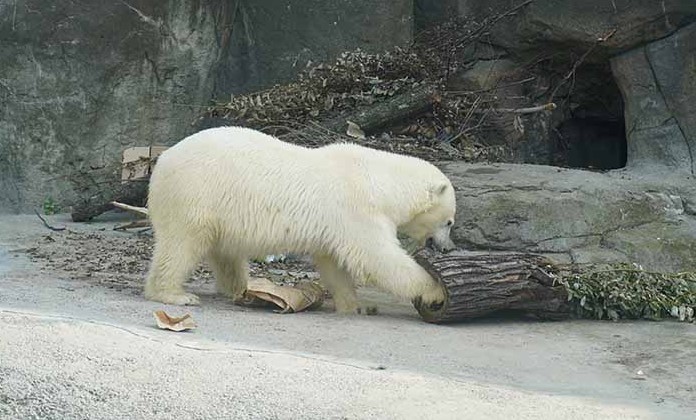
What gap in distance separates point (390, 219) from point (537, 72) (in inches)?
194

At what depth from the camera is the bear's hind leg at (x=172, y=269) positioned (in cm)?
626

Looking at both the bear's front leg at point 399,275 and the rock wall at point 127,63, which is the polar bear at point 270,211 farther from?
the rock wall at point 127,63

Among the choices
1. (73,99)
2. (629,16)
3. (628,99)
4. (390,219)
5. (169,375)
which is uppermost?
(629,16)

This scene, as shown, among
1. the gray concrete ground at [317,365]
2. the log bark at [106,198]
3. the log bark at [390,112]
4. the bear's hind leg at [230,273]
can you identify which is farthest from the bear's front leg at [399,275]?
the log bark at [106,198]

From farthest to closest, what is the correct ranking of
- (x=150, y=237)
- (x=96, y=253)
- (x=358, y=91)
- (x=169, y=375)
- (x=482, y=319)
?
(x=358, y=91) < (x=150, y=237) < (x=96, y=253) < (x=482, y=319) < (x=169, y=375)

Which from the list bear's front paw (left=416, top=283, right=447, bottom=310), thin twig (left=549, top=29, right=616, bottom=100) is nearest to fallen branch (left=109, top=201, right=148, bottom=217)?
bear's front paw (left=416, top=283, right=447, bottom=310)

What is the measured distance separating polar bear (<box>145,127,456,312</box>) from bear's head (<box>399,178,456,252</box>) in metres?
0.33

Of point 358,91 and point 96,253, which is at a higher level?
point 358,91

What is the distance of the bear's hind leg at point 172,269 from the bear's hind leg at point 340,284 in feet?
2.72

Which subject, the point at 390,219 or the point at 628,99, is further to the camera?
the point at 628,99

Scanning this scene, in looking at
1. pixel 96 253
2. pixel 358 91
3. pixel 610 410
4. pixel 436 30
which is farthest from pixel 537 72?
pixel 610 410

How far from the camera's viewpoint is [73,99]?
33.0 feet

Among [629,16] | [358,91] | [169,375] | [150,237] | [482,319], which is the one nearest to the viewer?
[169,375]

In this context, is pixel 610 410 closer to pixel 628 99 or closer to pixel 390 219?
pixel 390 219
